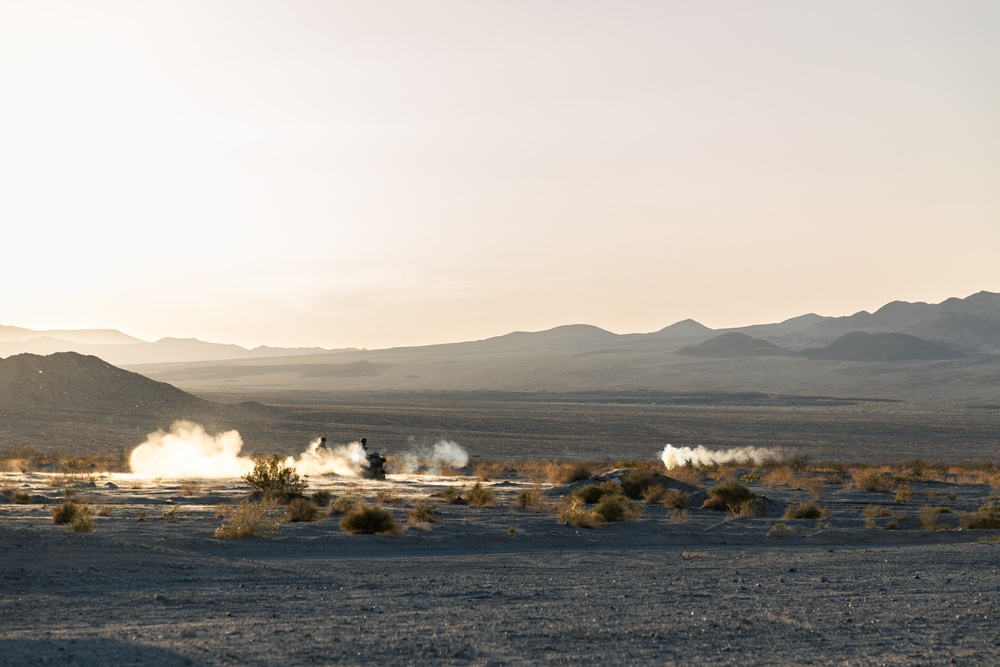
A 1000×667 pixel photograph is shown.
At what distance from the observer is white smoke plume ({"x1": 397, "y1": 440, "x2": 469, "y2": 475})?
1850 inches

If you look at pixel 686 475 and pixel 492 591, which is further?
pixel 686 475

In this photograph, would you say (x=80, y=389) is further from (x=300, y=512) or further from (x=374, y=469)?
(x=300, y=512)

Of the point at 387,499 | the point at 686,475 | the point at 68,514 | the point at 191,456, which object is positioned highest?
the point at 68,514

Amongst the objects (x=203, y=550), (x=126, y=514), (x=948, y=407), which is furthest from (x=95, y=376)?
(x=948, y=407)

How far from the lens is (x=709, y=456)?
5656 centimetres

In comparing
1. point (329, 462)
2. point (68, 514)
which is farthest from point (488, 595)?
point (329, 462)

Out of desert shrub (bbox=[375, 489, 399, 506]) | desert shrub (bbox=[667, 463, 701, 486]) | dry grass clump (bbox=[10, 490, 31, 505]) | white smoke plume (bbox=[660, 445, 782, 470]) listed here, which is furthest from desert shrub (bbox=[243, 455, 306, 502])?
white smoke plume (bbox=[660, 445, 782, 470])

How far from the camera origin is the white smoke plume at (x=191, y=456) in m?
40.7

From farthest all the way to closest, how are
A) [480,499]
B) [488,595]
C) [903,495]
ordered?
[903,495], [480,499], [488,595]

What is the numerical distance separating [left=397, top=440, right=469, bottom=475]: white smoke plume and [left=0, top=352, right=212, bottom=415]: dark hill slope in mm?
30992

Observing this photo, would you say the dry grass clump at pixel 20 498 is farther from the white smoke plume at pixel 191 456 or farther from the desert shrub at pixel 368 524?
the white smoke plume at pixel 191 456

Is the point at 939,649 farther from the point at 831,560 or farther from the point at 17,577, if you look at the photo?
the point at 17,577

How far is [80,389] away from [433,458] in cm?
4479

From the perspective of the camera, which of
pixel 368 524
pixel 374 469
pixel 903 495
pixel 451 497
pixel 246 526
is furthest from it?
pixel 374 469
